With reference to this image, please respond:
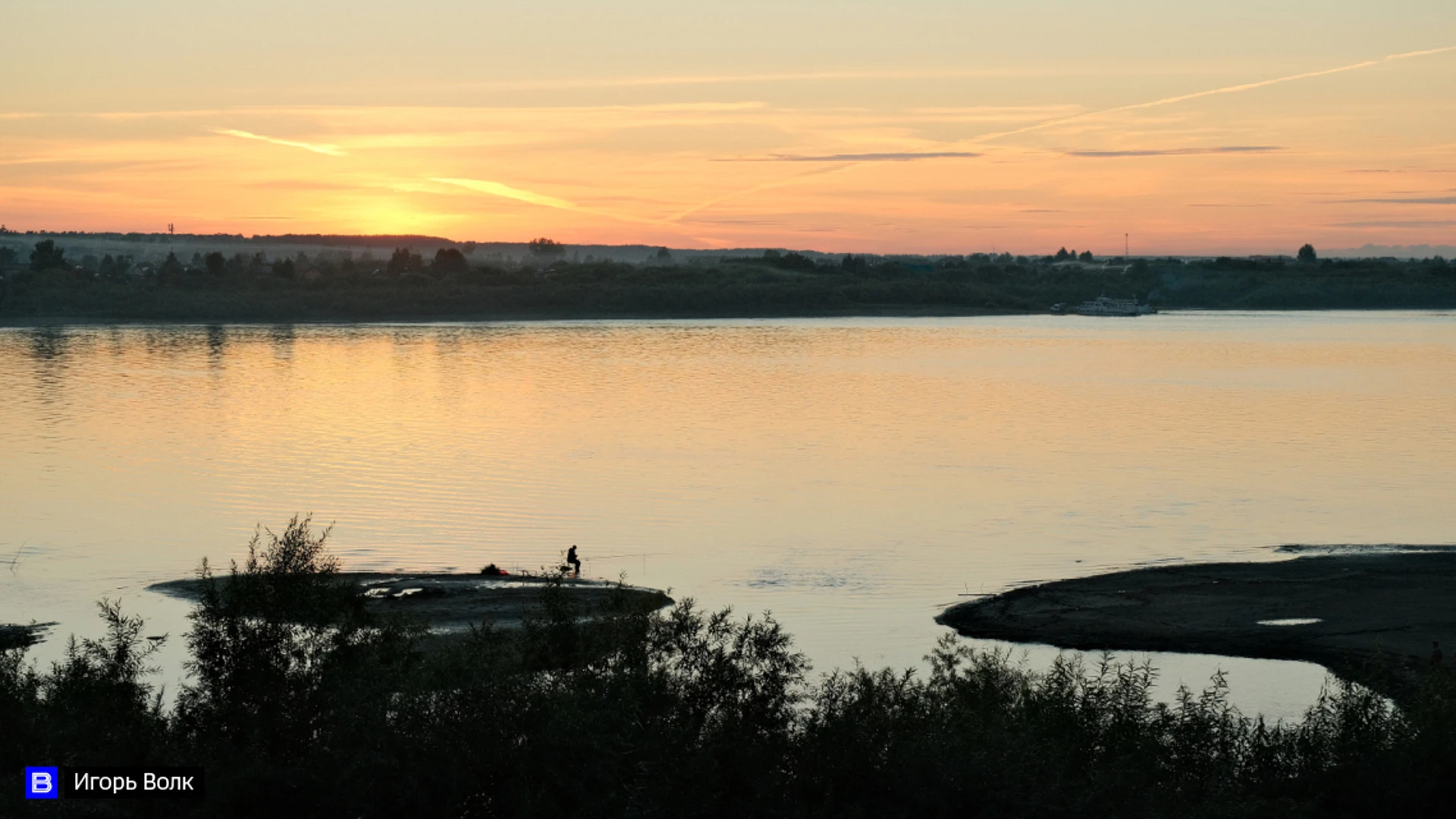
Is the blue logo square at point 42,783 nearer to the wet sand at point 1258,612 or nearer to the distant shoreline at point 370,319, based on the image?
the wet sand at point 1258,612

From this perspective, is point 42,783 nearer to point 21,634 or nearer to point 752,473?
point 21,634

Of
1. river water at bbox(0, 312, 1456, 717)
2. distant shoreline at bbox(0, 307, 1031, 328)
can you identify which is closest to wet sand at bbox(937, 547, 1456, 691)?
river water at bbox(0, 312, 1456, 717)

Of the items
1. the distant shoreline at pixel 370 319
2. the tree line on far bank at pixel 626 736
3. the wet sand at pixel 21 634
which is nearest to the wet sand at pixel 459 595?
the wet sand at pixel 21 634

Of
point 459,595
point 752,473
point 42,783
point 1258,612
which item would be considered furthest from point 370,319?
point 42,783

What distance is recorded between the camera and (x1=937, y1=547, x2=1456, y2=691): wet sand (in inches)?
1061

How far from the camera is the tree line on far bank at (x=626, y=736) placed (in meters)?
17.3

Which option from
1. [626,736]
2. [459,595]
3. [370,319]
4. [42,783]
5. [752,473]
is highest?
[370,319]

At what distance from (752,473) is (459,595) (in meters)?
23.2

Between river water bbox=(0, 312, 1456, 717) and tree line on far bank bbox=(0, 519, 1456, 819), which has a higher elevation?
tree line on far bank bbox=(0, 519, 1456, 819)

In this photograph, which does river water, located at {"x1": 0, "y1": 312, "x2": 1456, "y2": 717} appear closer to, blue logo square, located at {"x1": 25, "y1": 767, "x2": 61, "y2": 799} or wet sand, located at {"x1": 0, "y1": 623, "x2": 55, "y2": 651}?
wet sand, located at {"x1": 0, "y1": 623, "x2": 55, "y2": 651}

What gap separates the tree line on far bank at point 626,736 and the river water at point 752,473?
5782mm

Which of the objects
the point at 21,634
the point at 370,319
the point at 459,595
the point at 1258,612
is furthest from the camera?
the point at 370,319

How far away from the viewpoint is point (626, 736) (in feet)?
58.1

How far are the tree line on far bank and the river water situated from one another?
19.0ft
